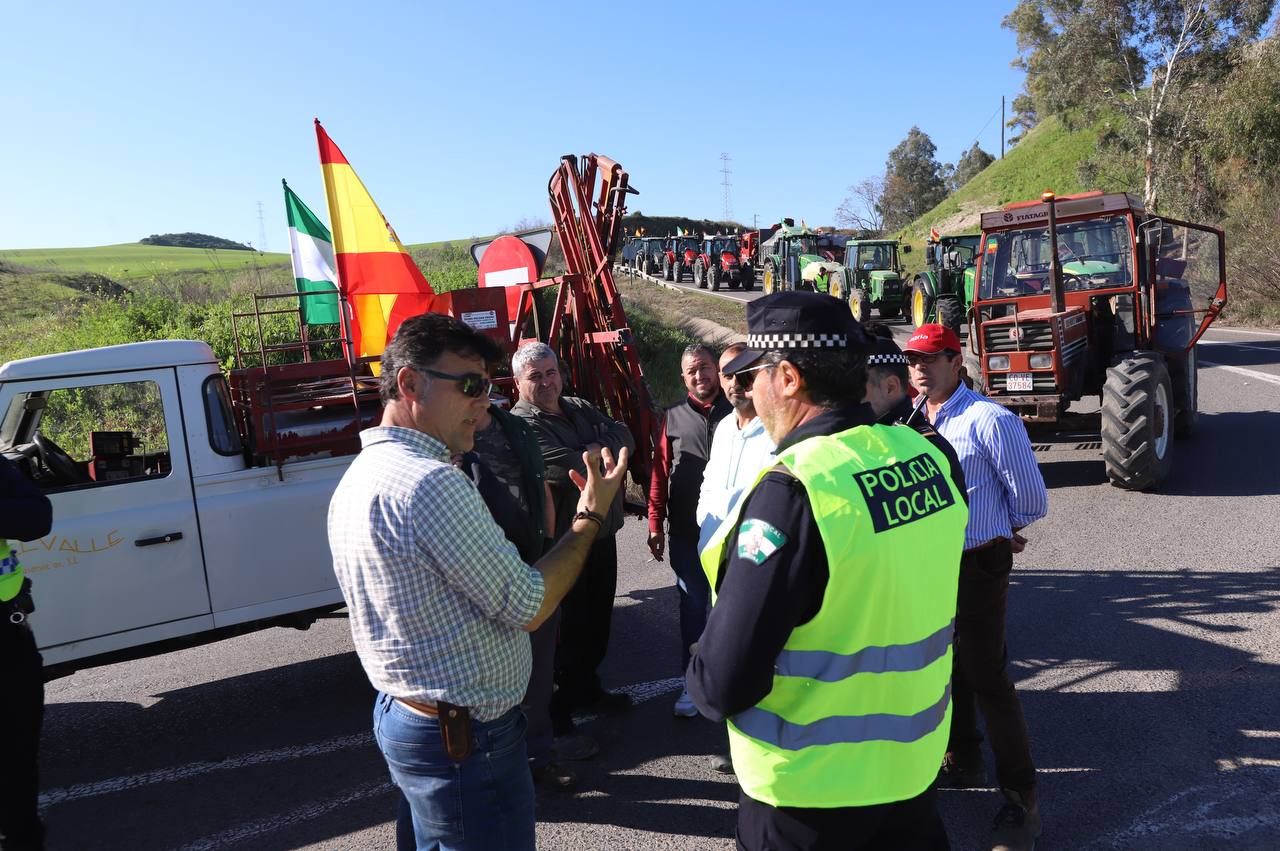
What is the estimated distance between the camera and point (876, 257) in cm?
2403

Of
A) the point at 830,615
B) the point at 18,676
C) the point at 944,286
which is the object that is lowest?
the point at 18,676

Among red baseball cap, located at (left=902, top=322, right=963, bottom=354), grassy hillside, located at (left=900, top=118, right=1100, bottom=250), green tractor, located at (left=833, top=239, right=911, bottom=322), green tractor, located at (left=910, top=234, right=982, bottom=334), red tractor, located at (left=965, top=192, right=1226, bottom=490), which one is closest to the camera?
red baseball cap, located at (left=902, top=322, right=963, bottom=354)

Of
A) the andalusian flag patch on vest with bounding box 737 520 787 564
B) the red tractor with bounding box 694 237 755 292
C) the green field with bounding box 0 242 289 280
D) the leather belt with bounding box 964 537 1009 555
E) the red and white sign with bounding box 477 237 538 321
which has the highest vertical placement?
the green field with bounding box 0 242 289 280

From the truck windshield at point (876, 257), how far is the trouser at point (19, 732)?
75.1 feet

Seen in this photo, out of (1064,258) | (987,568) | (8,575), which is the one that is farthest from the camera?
(1064,258)

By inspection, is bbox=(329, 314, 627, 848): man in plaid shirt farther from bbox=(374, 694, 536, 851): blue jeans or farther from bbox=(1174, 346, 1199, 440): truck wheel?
bbox=(1174, 346, 1199, 440): truck wheel

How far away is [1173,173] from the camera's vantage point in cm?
3203

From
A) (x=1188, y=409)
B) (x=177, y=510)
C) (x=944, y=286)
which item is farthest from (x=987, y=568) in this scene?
(x=944, y=286)

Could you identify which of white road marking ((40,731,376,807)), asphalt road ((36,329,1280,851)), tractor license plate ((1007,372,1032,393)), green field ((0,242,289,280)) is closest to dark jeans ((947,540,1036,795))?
asphalt road ((36,329,1280,851))

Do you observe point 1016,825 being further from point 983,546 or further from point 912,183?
point 912,183

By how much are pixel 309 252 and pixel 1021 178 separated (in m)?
55.8

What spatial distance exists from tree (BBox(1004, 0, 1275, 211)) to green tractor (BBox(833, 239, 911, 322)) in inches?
559

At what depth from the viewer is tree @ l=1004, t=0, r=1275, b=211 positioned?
3189cm

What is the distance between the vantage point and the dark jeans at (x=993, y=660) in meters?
3.02
